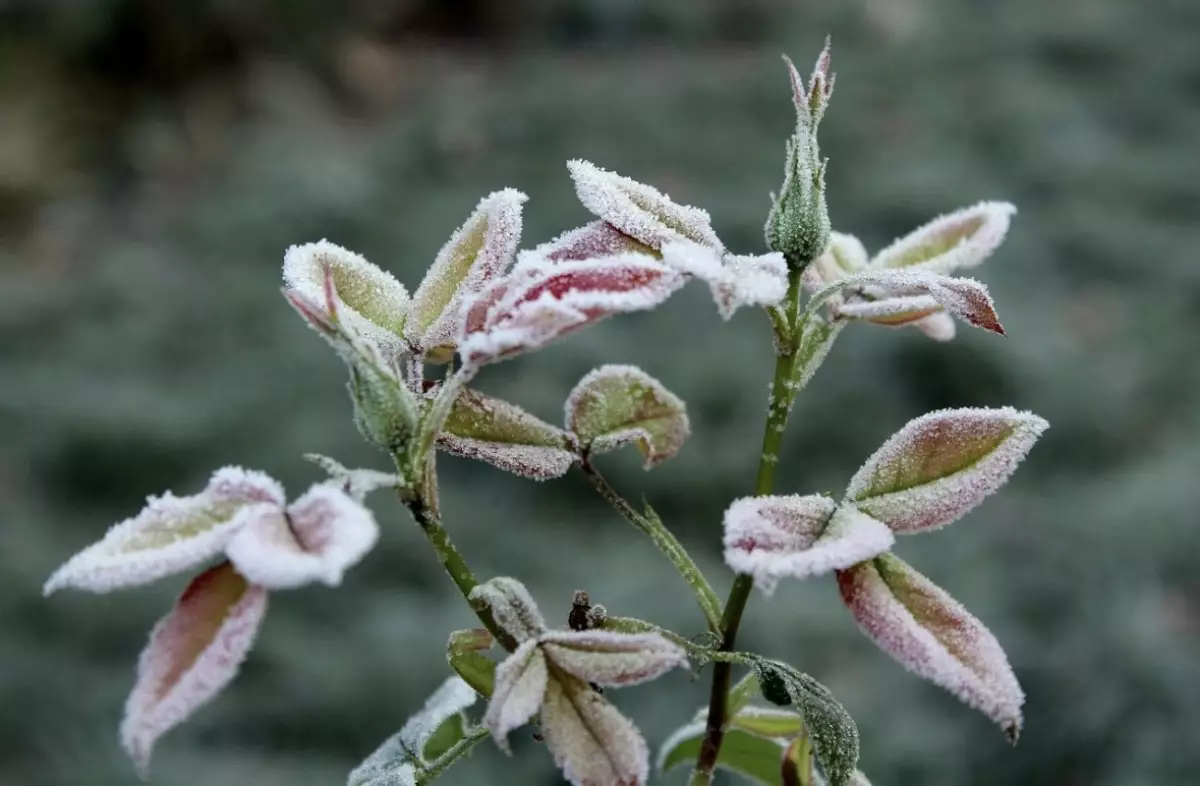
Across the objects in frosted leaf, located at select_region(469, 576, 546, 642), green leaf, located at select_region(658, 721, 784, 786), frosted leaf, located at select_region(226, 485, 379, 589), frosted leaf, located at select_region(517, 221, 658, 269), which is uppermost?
frosted leaf, located at select_region(517, 221, 658, 269)

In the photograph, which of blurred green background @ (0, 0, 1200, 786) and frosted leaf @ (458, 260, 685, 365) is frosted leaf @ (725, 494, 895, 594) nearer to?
frosted leaf @ (458, 260, 685, 365)

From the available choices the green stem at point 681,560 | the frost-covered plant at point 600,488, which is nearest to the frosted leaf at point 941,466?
the frost-covered plant at point 600,488

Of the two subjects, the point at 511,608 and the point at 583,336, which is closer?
the point at 511,608

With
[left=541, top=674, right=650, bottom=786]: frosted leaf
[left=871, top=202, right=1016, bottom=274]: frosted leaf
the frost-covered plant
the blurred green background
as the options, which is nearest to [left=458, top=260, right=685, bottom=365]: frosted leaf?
the frost-covered plant

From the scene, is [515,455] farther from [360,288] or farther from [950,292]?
[950,292]

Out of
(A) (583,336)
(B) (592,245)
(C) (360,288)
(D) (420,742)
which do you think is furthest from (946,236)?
(A) (583,336)
